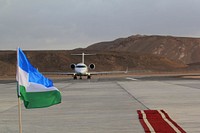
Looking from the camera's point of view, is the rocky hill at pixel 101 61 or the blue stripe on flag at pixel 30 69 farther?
the rocky hill at pixel 101 61

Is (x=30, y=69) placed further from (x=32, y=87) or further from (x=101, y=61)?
(x=101, y=61)

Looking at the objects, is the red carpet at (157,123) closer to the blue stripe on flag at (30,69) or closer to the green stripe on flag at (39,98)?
the green stripe on flag at (39,98)

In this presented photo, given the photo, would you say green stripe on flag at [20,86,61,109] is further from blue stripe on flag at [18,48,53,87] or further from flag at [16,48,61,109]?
blue stripe on flag at [18,48,53,87]

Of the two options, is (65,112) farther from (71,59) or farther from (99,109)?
(71,59)

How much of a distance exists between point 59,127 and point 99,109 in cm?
536

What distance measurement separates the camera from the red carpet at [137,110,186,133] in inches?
449

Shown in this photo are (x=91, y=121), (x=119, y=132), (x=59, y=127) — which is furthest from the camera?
(x=91, y=121)

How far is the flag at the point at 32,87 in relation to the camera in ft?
30.0

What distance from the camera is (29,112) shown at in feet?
55.6

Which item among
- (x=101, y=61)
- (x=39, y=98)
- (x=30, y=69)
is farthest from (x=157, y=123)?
(x=101, y=61)

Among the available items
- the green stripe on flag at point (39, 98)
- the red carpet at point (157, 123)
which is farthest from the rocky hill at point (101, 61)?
the green stripe on flag at point (39, 98)

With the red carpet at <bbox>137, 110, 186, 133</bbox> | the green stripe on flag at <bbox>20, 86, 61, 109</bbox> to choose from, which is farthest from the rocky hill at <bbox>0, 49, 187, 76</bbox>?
the green stripe on flag at <bbox>20, 86, 61, 109</bbox>

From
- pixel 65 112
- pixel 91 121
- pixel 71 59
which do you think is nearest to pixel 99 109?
pixel 65 112

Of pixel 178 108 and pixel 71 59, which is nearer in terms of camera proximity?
pixel 178 108
